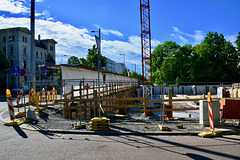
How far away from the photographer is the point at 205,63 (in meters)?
53.1

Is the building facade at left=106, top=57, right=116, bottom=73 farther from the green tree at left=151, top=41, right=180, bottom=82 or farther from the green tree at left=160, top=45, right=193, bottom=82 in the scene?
the green tree at left=160, top=45, right=193, bottom=82

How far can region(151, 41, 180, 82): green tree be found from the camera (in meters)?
62.1

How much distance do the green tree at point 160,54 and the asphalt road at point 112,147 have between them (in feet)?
181

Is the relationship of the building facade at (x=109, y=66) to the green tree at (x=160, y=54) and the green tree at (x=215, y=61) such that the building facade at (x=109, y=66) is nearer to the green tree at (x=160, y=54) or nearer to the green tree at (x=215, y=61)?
the green tree at (x=160, y=54)

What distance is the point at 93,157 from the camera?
17.4ft

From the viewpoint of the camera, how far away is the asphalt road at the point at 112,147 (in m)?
5.35

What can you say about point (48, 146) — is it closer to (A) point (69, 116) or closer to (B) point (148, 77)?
(A) point (69, 116)

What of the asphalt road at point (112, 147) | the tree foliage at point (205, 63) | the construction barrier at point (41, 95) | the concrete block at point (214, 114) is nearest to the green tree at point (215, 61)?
the tree foliage at point (205, 63)

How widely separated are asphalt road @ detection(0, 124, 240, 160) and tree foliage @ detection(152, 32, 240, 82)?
160 feet

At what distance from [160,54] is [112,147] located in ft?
199

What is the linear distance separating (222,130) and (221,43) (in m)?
53.3

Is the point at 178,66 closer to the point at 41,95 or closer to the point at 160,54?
the point at 160,54

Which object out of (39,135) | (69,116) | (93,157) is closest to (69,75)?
(69,116)

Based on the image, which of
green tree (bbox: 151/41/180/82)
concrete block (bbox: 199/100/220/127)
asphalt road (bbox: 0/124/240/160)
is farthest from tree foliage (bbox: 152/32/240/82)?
asphalt road (bbox: 0/124/240/160)
